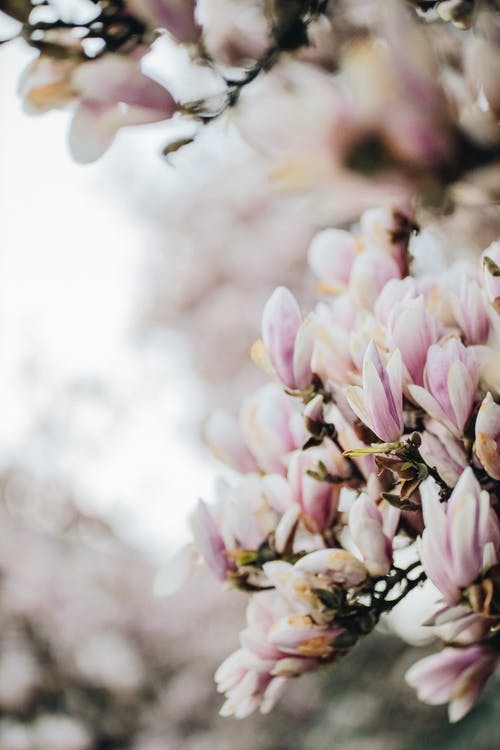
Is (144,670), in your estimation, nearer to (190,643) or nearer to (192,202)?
(190,643)

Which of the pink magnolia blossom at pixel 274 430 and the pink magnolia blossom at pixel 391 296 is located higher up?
the pink magnolia blossom at pixel 391 296

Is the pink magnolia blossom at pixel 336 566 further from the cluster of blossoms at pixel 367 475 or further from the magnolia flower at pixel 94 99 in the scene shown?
the magnolia flower at pixel 94 99

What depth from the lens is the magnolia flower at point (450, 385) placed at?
1.51ft

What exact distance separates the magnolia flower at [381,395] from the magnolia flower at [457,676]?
0.64 ft

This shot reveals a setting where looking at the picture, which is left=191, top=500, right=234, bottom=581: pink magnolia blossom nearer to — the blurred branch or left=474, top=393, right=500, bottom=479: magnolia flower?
left=474, top=393, right=500, bottom=479: magnolia flower

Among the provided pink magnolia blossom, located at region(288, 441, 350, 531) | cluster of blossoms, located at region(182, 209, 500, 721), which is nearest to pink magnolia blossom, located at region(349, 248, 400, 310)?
cluster of blossoms, located at region(182, 209, 500, 721)

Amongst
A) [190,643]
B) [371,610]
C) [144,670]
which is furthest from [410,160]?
[190,643]

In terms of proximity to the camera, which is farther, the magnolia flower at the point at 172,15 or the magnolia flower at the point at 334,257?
the magnolia flower at the point at 334,257

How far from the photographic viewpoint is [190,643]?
126 inches

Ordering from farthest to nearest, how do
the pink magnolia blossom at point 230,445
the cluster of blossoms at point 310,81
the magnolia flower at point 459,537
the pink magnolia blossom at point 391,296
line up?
the pink magnolia blossom at point 230,445
the pink magnolia blossom at point 391,296
the magnolia flower at point 459,537
the cluster of blossoms at point 310,81

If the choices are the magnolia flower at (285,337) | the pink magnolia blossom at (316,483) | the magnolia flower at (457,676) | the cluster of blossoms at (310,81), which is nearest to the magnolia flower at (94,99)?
the cluster of blossoms at (310,81)

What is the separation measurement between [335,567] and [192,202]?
3477 millimetres

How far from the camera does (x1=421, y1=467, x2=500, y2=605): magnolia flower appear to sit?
42 cm

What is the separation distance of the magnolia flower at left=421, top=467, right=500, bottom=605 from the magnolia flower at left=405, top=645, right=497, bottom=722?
0.14 meters
